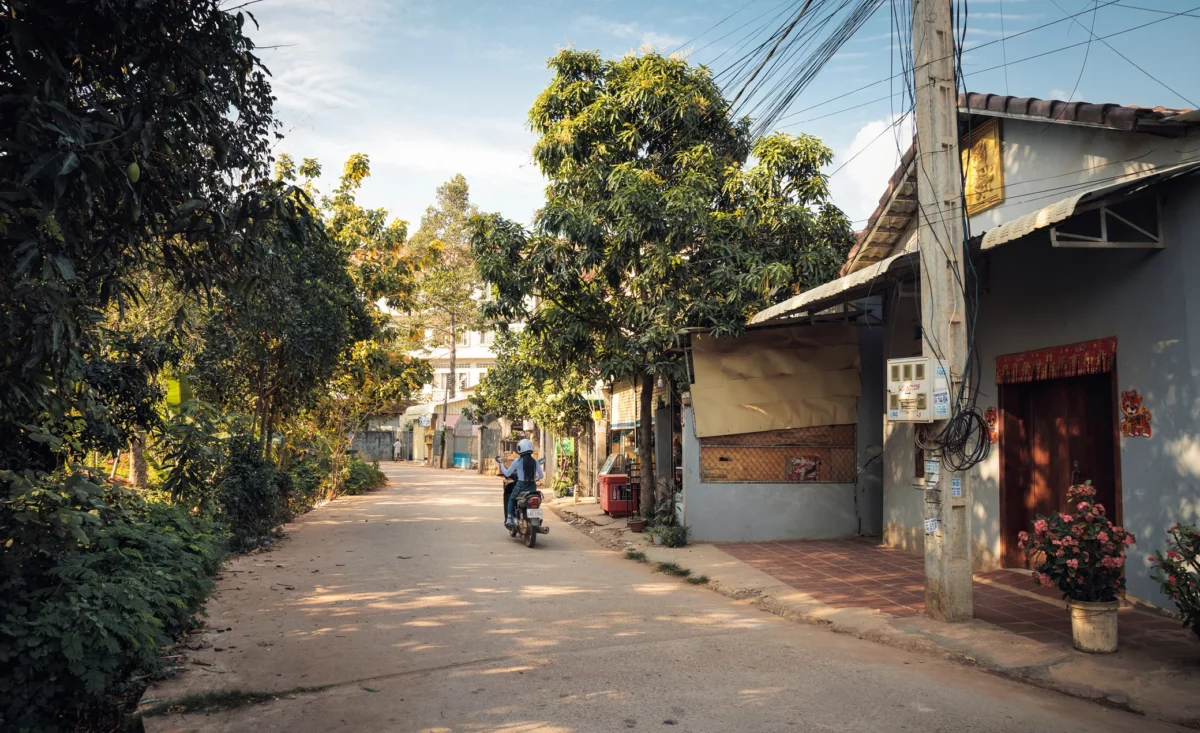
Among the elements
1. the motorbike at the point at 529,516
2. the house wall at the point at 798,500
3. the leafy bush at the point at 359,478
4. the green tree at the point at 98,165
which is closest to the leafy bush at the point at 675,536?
the house wall at the point at 798,500

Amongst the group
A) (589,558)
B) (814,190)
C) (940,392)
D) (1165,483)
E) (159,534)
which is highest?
(814,190)

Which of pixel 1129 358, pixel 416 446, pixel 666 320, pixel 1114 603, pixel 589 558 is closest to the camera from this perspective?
pixel 1114 603

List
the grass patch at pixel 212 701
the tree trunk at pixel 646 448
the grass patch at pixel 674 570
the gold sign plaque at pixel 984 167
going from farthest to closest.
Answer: the tree trunk at pixel 646 448 < the grass patch at pixel 674 570 < the gold sign plaque at pixel 984 167 < the grass patch at pixel 212 701

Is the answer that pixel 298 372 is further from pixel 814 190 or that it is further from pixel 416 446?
pixel 416 446

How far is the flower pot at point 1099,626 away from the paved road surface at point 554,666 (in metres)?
0.91

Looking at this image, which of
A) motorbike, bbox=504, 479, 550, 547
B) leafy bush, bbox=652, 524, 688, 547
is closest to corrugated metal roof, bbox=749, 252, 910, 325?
leafy bush, bbox=652, 524, 688, 547

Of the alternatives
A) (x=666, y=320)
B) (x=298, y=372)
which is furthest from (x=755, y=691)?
(x=298, y=372)

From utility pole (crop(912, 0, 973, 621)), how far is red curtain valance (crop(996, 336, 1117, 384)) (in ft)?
5.73

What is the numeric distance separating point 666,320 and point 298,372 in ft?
21.1

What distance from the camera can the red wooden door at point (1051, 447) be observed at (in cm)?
847

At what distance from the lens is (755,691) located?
5.46 meters

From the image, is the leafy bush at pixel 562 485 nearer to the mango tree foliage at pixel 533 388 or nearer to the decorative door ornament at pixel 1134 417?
the mango tree foliage at pixel 533 388

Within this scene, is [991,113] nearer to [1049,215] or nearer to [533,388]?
[1049,215]

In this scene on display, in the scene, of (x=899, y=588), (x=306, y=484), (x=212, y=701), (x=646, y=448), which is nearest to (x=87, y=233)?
(x=212, y=701)
